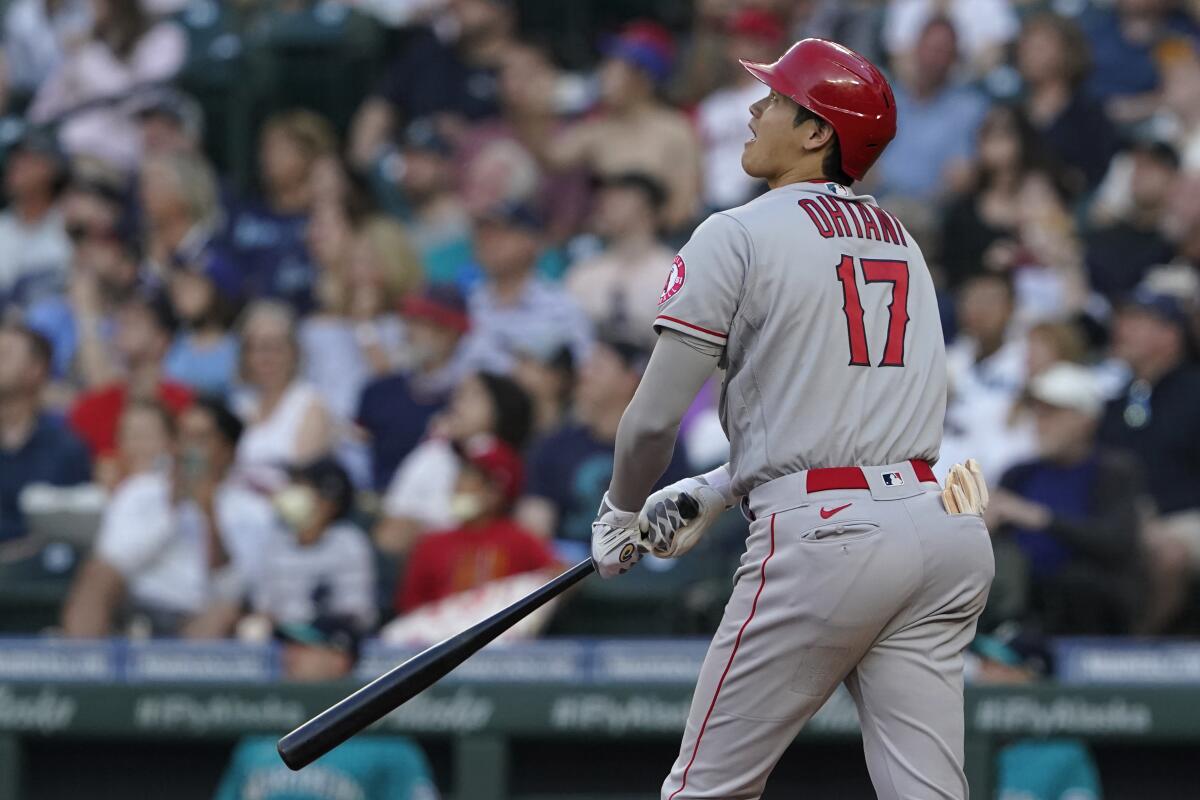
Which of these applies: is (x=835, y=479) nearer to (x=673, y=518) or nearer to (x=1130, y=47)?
(x=673, y=518)

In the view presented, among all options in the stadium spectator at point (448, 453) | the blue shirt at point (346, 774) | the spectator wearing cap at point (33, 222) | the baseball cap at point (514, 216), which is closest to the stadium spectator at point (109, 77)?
the spectator wearing cap at point (33, 222)

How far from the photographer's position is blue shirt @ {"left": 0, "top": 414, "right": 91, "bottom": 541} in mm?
7508

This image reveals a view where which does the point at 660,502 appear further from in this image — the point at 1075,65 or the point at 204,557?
the point at 1075,65

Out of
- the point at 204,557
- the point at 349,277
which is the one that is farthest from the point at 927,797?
the point at 349,277

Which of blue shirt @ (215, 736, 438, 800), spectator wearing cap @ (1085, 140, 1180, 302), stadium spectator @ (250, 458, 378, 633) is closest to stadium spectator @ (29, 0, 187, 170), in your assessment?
stadium spectator @ (250, 458, 378, 633)

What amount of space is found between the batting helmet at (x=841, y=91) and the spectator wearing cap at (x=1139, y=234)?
4.82 metres

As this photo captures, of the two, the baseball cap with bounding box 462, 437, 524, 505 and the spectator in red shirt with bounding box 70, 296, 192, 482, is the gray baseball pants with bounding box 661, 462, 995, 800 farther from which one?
the spectator in red shirt with bounding box 70, 296, 192, 482

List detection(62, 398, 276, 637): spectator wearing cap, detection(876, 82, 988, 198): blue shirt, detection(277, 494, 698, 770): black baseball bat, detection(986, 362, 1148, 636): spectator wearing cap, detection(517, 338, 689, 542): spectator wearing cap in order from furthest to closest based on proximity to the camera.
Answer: detection(876, 82, 988, 198): blue shirt < detection(517, 338, 689, 542): spectator wearing cap < detection(62, 398, 276, 637): spectator wearing cap < detection(986, 362, 1148, 636): spectator wearing cap < detection(277, 494, 698, 770): black baseball bat

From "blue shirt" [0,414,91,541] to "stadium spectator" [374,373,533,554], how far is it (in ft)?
4.25

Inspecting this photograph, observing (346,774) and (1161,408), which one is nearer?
(346,774)

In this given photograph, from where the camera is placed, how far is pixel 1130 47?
9.32 metres

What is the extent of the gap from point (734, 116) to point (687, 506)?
592 centimetres

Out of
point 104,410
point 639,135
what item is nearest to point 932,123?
point 639,135

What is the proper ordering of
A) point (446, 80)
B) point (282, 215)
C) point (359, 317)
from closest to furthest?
point (359, 317), point (282, 215), point (446, 80)
